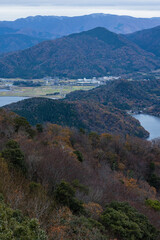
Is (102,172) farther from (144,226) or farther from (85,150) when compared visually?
(144,226)

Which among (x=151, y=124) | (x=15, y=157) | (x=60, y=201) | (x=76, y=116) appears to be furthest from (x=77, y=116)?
(x=60, y=201)

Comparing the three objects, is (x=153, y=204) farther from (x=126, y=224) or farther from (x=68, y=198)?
(x=68, y=198)

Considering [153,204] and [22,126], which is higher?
[22,126]

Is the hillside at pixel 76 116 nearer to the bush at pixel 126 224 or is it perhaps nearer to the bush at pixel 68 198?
the bush at pixel 68 198

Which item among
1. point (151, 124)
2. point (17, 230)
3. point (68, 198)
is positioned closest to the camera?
point (17, 230)

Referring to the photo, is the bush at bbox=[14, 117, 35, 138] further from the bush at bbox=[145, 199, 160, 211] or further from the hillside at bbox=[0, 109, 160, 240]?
the bush at bbox=[145, 199, 160, 211]

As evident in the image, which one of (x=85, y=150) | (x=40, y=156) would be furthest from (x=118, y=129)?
(x=40, y=156)
